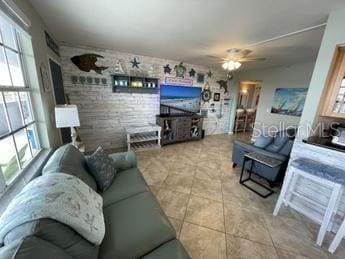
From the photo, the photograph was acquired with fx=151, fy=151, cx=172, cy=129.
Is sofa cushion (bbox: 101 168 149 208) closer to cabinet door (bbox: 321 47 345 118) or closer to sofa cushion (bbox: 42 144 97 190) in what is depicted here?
sofa cushion (bbox: 42 144 97 190)

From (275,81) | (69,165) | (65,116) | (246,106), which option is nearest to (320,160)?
(69,165)

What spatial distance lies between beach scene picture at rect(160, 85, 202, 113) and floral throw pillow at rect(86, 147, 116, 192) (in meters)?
2.92

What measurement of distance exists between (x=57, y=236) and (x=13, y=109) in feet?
4.48

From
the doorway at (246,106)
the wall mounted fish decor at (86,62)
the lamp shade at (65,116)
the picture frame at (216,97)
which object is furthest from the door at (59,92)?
the doorway at (246,106)

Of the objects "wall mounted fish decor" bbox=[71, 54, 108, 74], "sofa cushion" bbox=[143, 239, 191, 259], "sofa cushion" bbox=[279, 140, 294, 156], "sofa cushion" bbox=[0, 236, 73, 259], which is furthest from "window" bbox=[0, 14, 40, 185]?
"sofa cushion" bbox=[279, 140, 294, 156]

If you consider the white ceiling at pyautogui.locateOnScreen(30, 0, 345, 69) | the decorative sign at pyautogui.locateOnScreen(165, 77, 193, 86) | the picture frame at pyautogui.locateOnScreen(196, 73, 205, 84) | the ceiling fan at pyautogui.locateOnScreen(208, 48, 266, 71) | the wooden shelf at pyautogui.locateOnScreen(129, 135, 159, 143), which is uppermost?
the white ceiling at pyautogui.locateOnScreen(30, 0, 345, 69)

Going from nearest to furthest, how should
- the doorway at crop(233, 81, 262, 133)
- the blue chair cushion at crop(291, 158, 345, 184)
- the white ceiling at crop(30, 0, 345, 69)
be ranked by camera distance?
the blue chair cushion at crop(291, 158, 345, 184)
the white ceiling at crop(30, 0, 345, 69)
the doorway at crop(233, 81, 262, 133)

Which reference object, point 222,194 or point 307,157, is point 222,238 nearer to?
point 222,194

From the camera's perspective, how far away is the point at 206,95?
526 centimetres

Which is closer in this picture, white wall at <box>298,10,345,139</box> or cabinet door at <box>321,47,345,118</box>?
white wall at <box>298,10,345,139</box>

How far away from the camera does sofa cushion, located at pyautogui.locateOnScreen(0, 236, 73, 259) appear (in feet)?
1.94

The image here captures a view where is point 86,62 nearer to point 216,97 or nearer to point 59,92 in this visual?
point 59,92

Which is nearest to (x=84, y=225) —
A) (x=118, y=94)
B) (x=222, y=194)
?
(x=222, y=194)

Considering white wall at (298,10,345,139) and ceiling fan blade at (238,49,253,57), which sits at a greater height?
ceiling fan blade at (238,49,253,57)
